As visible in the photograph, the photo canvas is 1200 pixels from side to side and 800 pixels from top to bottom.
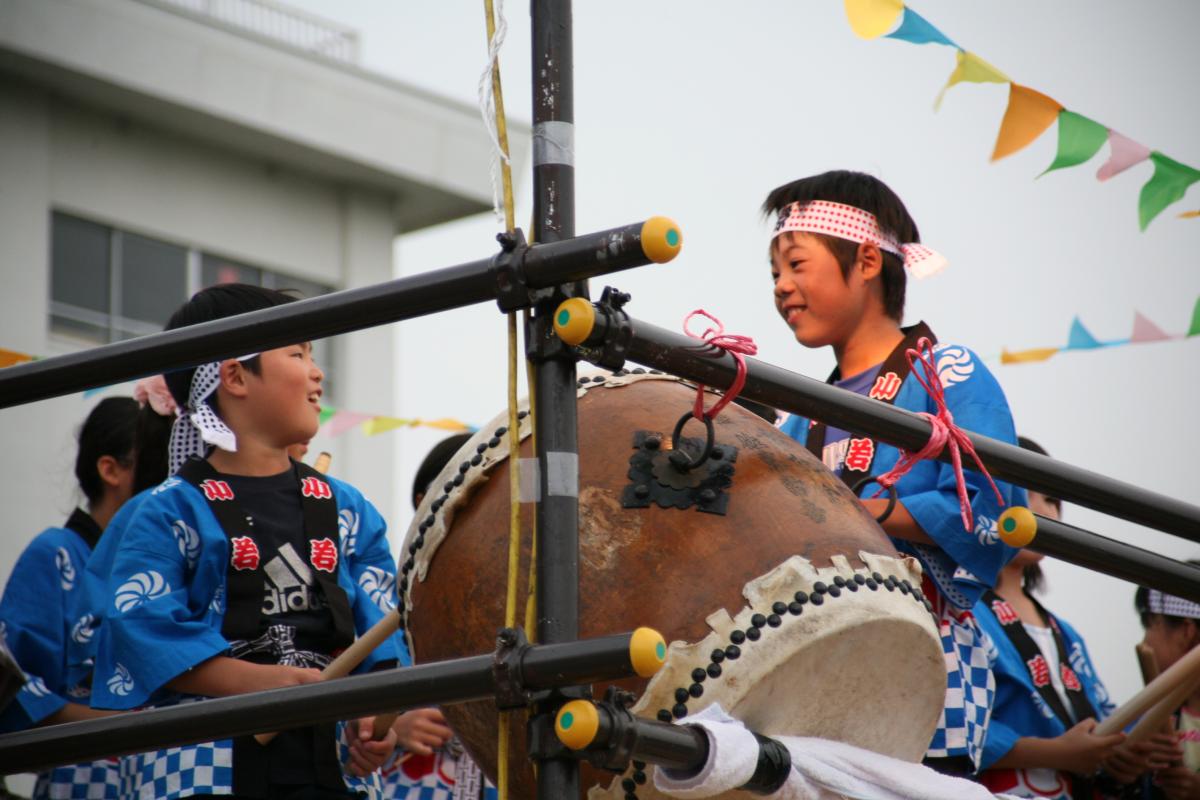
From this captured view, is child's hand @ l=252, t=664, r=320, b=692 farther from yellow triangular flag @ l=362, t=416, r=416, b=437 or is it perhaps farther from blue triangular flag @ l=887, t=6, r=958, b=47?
yellow triangular flag @ l=362, t=416, r=416, b=437

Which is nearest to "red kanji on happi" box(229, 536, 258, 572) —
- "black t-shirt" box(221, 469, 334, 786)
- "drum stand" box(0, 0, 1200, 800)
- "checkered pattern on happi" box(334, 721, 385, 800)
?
"black t-shirt" box(221, 469, 334, 786)

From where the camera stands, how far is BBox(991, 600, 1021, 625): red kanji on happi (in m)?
4.01

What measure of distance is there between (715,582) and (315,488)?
1.44 meters

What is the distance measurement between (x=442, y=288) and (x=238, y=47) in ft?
41.8

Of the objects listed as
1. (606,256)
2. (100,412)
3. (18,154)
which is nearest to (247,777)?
→ (606,256)

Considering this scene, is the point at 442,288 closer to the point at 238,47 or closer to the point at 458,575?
the point at 458,575

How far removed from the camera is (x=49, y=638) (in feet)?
12.4

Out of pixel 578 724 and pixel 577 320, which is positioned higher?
pixel 577 320

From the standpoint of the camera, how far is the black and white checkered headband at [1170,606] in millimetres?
4691

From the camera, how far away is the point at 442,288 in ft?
5.91

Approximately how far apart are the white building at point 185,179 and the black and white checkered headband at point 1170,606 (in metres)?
8.91

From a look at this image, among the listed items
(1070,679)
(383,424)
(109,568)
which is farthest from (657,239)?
(383,424)

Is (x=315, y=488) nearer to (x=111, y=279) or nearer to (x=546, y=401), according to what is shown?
(x=546, y=401)

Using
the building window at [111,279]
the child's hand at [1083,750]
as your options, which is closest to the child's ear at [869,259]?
the child's hand at [1083,750]
